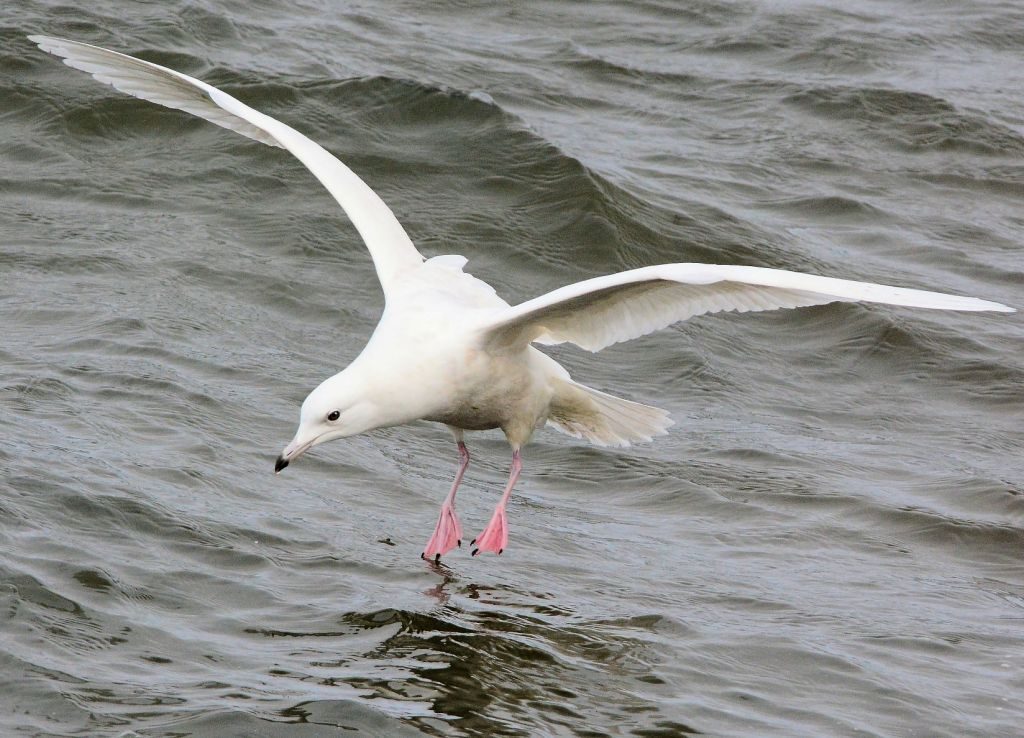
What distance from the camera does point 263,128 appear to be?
7.98m

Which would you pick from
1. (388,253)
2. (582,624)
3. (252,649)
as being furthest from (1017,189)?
(252,649)

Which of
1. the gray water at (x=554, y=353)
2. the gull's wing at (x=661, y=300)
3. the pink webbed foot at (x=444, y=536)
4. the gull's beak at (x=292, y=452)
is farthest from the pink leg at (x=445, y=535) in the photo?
the gull's beak at (x=292, y=452)

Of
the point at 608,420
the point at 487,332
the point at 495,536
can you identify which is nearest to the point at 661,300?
the point at 487,332

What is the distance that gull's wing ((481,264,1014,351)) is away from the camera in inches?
234

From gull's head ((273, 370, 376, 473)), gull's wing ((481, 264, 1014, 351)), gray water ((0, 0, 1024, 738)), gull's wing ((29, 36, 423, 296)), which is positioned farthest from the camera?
gull's wing ((29, 36, 423, 296))

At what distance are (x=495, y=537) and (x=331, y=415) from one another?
116cm

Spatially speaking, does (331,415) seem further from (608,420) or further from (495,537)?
(608,420)

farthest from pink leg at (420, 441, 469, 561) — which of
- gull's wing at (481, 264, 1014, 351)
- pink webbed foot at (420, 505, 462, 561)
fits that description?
gull's wing at (481, 264, 1014, 351)

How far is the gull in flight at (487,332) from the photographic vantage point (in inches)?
241

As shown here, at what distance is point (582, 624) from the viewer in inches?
248

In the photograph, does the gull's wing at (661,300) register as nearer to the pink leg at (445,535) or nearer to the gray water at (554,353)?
the pink leg at (445,535)

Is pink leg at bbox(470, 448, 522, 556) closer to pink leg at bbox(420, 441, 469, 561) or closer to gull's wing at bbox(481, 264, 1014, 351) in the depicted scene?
pink leg at bbox(420, 441, 469, 561)

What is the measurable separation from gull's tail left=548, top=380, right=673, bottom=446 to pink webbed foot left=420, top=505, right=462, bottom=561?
90cm

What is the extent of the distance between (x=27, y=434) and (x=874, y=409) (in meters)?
5.14
